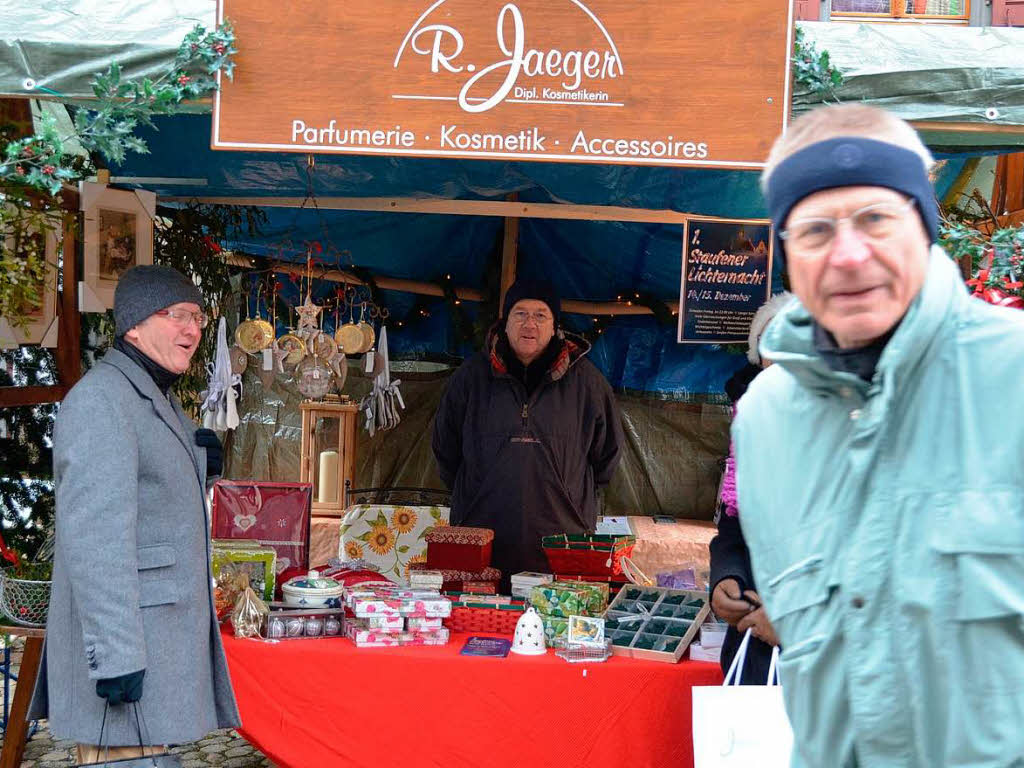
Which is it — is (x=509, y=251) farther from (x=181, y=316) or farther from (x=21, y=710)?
(x=21, y=710)

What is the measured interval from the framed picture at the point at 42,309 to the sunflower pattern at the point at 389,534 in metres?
2.45

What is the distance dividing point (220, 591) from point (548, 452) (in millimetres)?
1658

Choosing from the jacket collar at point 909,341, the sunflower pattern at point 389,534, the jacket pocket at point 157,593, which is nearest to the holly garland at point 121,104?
the jacket pocket at point 157,593

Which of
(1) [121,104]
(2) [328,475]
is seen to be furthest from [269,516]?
(2) [328,475]

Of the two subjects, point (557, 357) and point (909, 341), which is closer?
point (909, 341)

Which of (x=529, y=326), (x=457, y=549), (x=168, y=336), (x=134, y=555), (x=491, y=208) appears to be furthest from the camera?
(x=491, y=208)

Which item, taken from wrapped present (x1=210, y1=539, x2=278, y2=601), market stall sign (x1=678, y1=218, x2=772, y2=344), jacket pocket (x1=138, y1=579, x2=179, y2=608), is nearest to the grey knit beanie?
jacket pocket (x1=138, y1=579, x2=179, y2=608)

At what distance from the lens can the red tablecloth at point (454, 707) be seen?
3510 mm

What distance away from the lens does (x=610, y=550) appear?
4234mm

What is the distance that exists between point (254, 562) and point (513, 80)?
2133 millimetres

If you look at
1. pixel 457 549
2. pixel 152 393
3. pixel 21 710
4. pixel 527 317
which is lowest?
pixel 21 710

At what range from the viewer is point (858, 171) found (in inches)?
51.9

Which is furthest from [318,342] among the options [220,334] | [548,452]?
[548,452]

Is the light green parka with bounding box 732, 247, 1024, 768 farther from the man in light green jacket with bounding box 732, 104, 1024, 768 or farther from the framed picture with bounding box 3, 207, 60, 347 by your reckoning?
the framed picture with bounding box 3, 207, 60, 347
